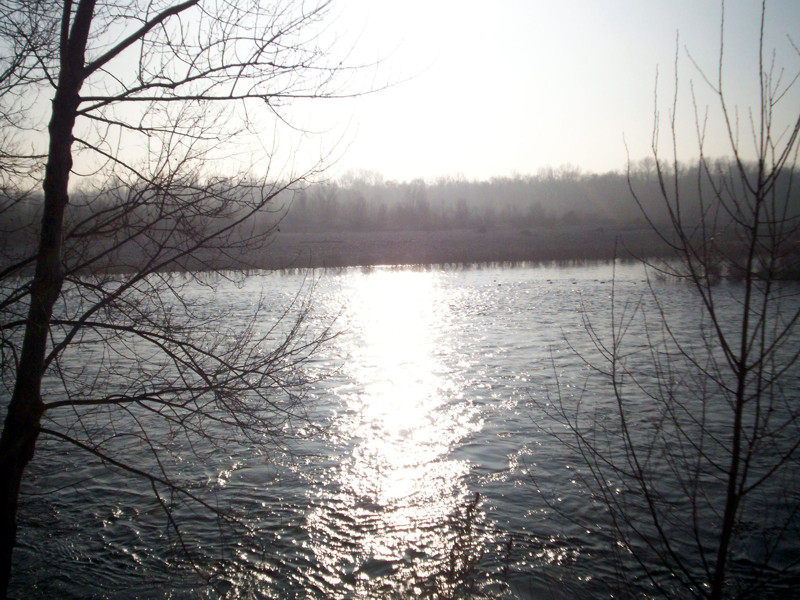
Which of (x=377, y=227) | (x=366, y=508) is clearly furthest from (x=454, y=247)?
(x=366, y=508)

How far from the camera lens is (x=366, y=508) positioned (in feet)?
21.9

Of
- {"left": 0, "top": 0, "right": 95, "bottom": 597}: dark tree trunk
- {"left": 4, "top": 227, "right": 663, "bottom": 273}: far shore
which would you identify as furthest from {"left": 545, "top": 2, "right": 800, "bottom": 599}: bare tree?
{"left": 4, "top": 227, "right": 663, "bottom": 273}: far shore

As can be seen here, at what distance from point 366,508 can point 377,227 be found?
5081 centimetres

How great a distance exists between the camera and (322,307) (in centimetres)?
2103

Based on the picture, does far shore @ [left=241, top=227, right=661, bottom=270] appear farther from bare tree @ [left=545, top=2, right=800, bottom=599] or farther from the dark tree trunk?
the dark tree trunk

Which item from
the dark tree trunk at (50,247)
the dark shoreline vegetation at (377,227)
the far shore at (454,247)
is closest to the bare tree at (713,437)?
the dark shoreline vegetation at (377,227)

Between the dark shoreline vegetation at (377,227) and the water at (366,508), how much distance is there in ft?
3.15

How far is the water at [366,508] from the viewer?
5.29 metres

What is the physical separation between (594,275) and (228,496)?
26.8 m

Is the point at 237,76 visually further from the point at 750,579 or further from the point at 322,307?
the point at 322,307

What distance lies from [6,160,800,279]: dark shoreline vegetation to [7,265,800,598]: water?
960mm

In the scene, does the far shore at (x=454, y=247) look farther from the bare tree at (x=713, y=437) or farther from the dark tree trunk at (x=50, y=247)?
the dark tree trunk at (x=50, y=247)

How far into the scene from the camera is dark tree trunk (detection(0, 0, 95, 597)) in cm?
353

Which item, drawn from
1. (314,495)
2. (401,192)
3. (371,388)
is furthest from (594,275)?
(401,192)
